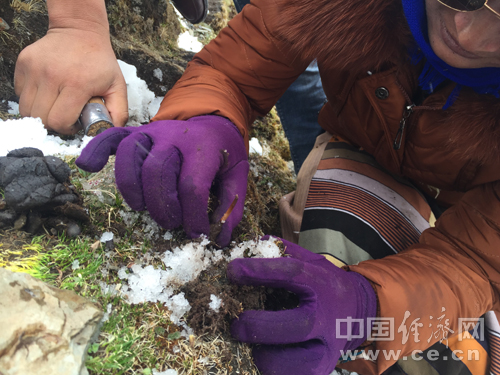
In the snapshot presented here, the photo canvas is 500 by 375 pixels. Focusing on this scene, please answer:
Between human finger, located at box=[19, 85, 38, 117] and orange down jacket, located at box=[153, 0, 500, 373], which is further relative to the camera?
human finger, located at box=[19, 85, 38, 117]

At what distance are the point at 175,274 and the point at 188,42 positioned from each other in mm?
3610

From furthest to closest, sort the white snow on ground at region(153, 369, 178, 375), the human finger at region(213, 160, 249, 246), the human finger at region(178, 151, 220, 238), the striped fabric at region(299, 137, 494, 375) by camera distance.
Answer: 1. the striped fabric at region(299, 137, 494, 375)
2. the human finger at region(213, 160, 249, 246)
3. the human finger at region(178, 151, 220, 238)
4. the white snow on ground at region(153, 369, 178, 375)

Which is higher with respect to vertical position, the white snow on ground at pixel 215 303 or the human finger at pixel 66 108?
the human finger at pixel 66 108

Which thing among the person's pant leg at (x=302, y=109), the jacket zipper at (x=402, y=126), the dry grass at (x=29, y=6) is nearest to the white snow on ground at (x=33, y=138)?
the dry grass at (x=29, y=6)

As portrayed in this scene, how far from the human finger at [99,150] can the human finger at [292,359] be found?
115cm

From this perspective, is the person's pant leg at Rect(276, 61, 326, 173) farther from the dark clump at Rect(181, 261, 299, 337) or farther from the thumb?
the dark clump at Rect(181, 261, 299, 337)

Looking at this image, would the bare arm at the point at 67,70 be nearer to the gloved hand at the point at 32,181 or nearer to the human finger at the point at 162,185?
the gloved hand at the point at 32,181

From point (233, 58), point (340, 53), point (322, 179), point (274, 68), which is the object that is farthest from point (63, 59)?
point (322, 179)

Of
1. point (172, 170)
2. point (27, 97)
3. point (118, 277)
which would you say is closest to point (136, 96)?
point (27, 97)

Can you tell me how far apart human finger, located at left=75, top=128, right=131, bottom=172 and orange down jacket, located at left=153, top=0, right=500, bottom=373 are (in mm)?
454

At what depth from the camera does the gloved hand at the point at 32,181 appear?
1274 mm

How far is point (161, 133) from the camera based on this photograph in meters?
1.57

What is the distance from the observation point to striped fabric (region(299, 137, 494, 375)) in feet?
7.41

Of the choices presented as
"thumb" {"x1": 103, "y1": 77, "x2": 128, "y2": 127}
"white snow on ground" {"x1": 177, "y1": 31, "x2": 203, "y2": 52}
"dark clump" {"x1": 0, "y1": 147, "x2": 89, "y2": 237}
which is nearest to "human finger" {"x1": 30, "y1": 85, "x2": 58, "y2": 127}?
"thumb" {"x1": 103, "y1": 77, "x2": 128, "y2": 127}
